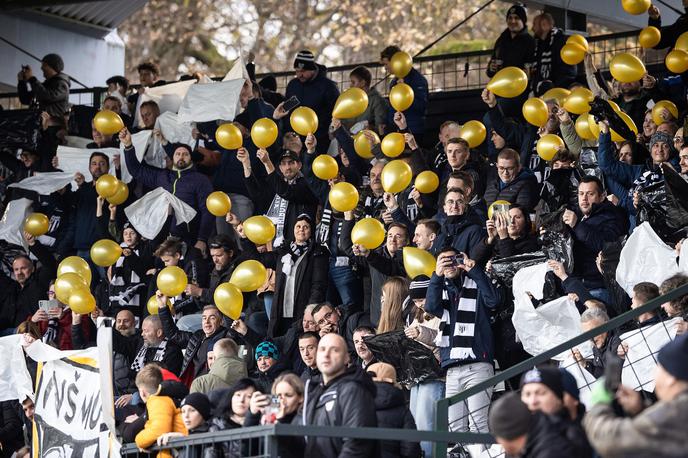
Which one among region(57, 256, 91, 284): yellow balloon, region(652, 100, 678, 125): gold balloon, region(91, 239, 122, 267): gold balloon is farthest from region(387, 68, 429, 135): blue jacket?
region(57, 256, 91, 284): yellow balloon

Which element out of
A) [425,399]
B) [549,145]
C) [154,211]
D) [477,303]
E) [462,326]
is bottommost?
[425,399]

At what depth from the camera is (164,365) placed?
11430mm

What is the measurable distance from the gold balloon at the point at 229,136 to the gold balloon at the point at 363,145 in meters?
1.14

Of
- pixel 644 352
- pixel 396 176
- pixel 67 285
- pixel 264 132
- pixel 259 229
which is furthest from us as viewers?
pixel 264 132

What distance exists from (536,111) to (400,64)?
5.89 ft

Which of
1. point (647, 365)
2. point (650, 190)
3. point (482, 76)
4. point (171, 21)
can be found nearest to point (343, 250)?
point (650, 190)

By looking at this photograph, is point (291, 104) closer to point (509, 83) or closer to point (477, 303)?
point (509, 83)

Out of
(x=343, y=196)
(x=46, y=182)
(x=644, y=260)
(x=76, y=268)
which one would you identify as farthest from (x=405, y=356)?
(x=46, y=182)

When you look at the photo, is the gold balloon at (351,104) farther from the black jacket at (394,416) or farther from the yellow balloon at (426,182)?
the black jacket at (394,416)

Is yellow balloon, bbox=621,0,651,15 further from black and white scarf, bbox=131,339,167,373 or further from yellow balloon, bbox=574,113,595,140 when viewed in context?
black and white scarf, bbox=131,339,167,373

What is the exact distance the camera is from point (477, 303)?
9.73m

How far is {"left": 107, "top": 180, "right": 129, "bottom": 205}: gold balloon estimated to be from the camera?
13.6 metres

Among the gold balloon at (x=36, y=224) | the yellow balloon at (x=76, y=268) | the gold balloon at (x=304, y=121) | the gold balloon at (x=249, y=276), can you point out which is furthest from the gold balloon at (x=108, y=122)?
the gold balloon at (x=249, y=276)

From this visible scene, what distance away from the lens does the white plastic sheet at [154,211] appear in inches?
517
